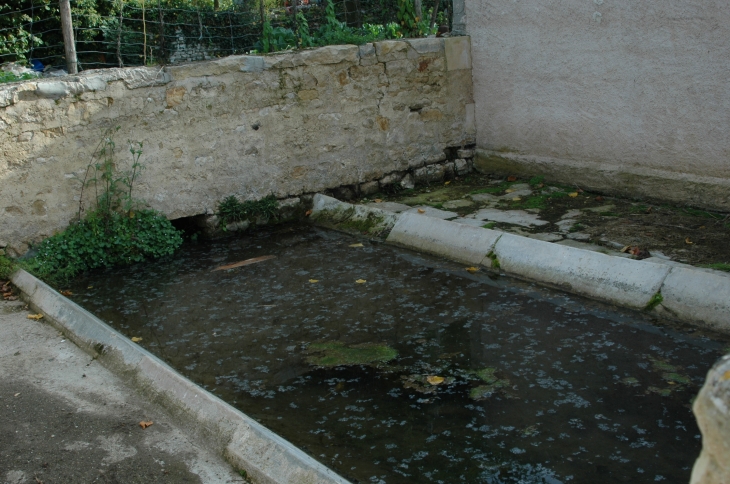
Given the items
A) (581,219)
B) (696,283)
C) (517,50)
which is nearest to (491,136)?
(517,50)

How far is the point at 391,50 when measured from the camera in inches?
285

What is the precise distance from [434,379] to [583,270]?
167cm

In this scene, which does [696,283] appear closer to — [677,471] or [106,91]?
[677,471]

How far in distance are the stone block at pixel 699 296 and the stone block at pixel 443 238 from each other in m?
1.44

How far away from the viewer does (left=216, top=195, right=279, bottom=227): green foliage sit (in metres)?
6.70

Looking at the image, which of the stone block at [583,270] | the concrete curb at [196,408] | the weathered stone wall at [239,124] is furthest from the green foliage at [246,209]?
the stone block at [583,270]

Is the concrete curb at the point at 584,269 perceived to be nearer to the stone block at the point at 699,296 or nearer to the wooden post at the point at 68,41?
the stone block at the point at 699,296

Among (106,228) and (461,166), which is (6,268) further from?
(461,166)

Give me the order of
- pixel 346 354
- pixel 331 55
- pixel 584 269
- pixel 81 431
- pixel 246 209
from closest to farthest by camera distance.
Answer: pixel 81 431 < pixel 346 354 < pixel 584 269 < pixel 246 209 < pixel 331 55

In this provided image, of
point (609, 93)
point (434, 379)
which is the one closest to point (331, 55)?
point (609, 93)

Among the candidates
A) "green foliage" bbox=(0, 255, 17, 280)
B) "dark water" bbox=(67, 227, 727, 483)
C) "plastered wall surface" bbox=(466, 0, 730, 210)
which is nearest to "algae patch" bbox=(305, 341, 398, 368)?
"dark water" bbox=(67, 227, 727, 483)

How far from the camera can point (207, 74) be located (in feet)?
20.8

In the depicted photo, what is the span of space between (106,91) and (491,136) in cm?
407

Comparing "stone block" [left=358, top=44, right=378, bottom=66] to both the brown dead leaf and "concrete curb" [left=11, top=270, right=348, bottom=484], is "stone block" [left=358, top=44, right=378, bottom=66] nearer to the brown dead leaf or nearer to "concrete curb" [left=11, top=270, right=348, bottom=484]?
the brown dead leaf
